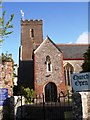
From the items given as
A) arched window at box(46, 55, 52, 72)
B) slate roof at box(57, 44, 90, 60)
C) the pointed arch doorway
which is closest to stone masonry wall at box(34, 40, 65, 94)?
arched window at box(46, 55, 52, 72)

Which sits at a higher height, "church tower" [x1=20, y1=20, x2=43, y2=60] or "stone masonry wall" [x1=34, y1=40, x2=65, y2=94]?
"church tower" [x1=20, y1=20, x2=43, y2=60]

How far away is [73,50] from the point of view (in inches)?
1666

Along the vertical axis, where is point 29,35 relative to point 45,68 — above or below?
above

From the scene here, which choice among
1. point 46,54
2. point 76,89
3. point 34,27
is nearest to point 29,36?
point 34,27

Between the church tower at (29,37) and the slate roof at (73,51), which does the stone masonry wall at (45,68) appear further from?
the church tower at (29,37)

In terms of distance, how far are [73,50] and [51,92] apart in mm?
10595

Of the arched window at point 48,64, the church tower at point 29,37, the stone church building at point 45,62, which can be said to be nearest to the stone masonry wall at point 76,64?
the stone church building at point 45,62

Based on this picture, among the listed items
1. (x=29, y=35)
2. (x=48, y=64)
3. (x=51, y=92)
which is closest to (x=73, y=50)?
(x=48, y=64)

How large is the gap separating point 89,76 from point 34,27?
3559 cm

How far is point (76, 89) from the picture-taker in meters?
14.1

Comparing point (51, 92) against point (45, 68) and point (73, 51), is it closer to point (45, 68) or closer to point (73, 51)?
point (45, 68)

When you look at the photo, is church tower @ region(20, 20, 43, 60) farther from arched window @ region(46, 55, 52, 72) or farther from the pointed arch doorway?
the pointed arch doorway

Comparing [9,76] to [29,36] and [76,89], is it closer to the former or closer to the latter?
[76,89]

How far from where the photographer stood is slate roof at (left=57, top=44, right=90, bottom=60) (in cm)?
4088
